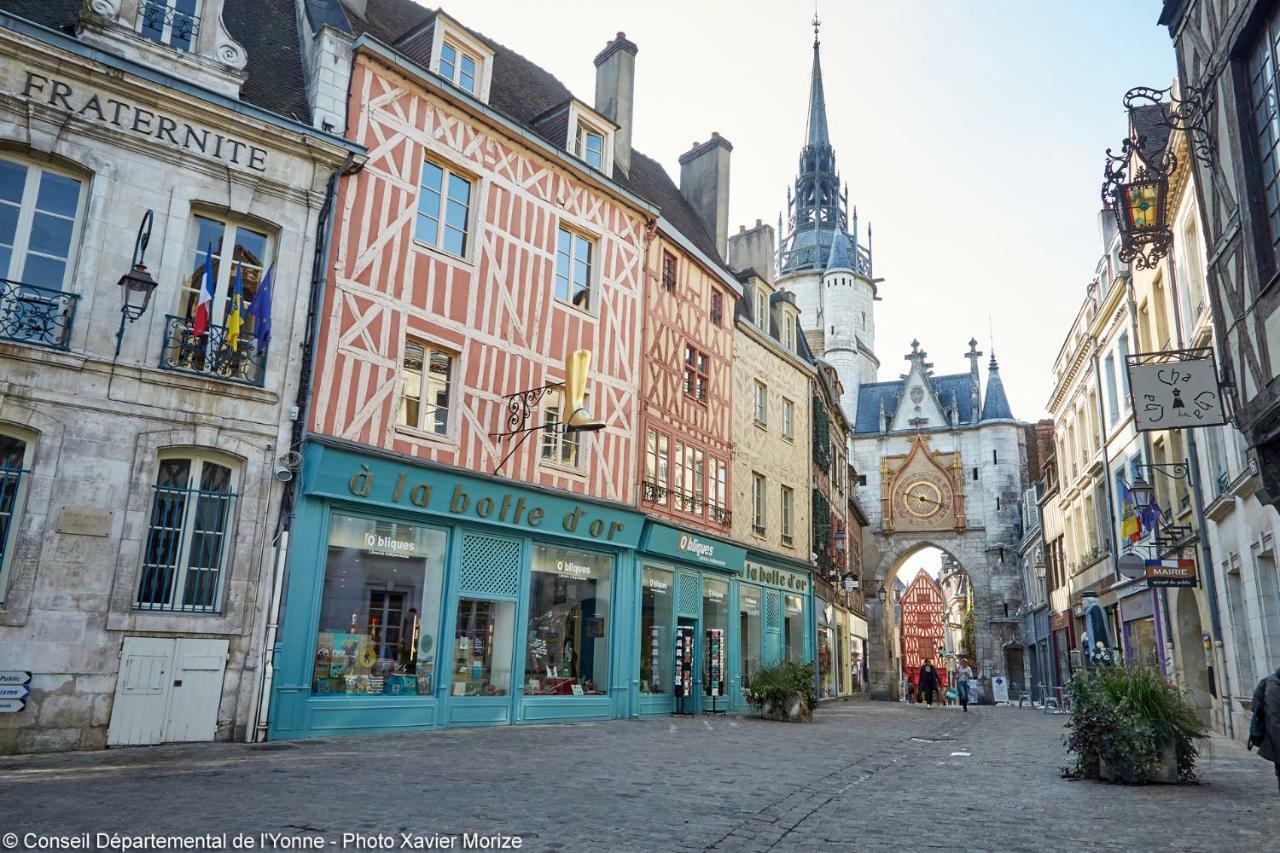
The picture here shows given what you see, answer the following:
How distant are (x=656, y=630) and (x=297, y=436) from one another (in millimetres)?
7777

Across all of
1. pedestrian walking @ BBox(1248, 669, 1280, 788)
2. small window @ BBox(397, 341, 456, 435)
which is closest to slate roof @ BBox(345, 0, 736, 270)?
small window @ BBox(397, 341, 456, 435)

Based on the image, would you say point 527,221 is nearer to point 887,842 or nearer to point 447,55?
point 447,55

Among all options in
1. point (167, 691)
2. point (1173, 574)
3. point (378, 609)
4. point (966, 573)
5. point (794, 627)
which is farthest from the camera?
point (966, 573)

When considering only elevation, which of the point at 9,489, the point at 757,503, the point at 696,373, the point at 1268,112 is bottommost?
the point at 9,489

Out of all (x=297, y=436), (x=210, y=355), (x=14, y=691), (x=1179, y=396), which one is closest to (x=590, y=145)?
(x=297, y=436)

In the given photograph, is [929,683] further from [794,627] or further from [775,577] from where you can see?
[775,577]

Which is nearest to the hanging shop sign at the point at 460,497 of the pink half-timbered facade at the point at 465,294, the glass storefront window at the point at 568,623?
the pink half-timbered facade at the point at 465,294

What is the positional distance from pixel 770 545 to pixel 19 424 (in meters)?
15.2

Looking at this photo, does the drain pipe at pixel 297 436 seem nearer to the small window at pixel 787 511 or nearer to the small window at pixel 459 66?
the small window at pixel 459 66

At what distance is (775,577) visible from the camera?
2078 cm

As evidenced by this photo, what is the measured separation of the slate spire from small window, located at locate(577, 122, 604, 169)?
36174 millimetres

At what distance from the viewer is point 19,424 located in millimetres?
8562

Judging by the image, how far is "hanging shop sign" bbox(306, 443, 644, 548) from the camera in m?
10.7

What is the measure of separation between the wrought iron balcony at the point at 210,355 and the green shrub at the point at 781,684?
9.70 meters
